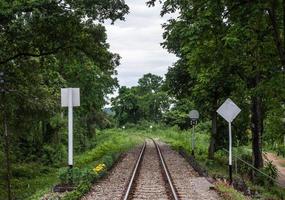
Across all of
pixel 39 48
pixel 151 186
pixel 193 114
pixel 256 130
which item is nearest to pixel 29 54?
pixel 39 48

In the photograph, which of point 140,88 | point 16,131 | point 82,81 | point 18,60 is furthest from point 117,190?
point 140,88

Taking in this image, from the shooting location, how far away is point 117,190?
1741cm

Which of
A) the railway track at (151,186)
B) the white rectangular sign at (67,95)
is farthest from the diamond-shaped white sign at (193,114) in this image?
the white rectangular sign at (67,95)

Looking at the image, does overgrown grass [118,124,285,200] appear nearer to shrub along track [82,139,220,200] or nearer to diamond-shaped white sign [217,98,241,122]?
shrub along track [82,139,220,200]

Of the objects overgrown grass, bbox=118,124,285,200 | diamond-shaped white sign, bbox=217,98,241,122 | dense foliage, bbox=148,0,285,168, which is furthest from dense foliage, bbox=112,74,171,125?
diamond-shaped white sign, bbox=217,98,241,122

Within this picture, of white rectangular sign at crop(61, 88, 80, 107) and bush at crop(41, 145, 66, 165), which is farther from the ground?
white rectangular sign at crop(61, 88, 80, 107)

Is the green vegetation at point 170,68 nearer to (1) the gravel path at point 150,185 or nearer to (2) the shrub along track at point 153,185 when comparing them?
(2) the shrub along track at point 153,185

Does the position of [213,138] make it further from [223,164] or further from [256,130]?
[256,130]

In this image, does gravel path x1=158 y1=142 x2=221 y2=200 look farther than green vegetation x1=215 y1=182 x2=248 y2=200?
Yes

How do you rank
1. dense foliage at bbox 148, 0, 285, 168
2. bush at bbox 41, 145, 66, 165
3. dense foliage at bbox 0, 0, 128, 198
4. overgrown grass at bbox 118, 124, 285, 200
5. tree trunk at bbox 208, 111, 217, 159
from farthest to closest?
1. bush at bbox 41, 145, 66, 165
2. tree trunk at bbox 208, 111, 217, 159
3. dense foliage at bbox 0, 0, 128, 198
4. overgrown grass at bbox 118, 124, 285, 200
5. dense foliage at bbox 148, 0, 285, 168

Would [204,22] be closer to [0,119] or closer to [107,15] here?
[107,15]

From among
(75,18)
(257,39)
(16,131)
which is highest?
(75,18)

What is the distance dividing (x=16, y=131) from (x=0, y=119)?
2.51 meters

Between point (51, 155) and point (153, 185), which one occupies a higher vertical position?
point (153, 185)
